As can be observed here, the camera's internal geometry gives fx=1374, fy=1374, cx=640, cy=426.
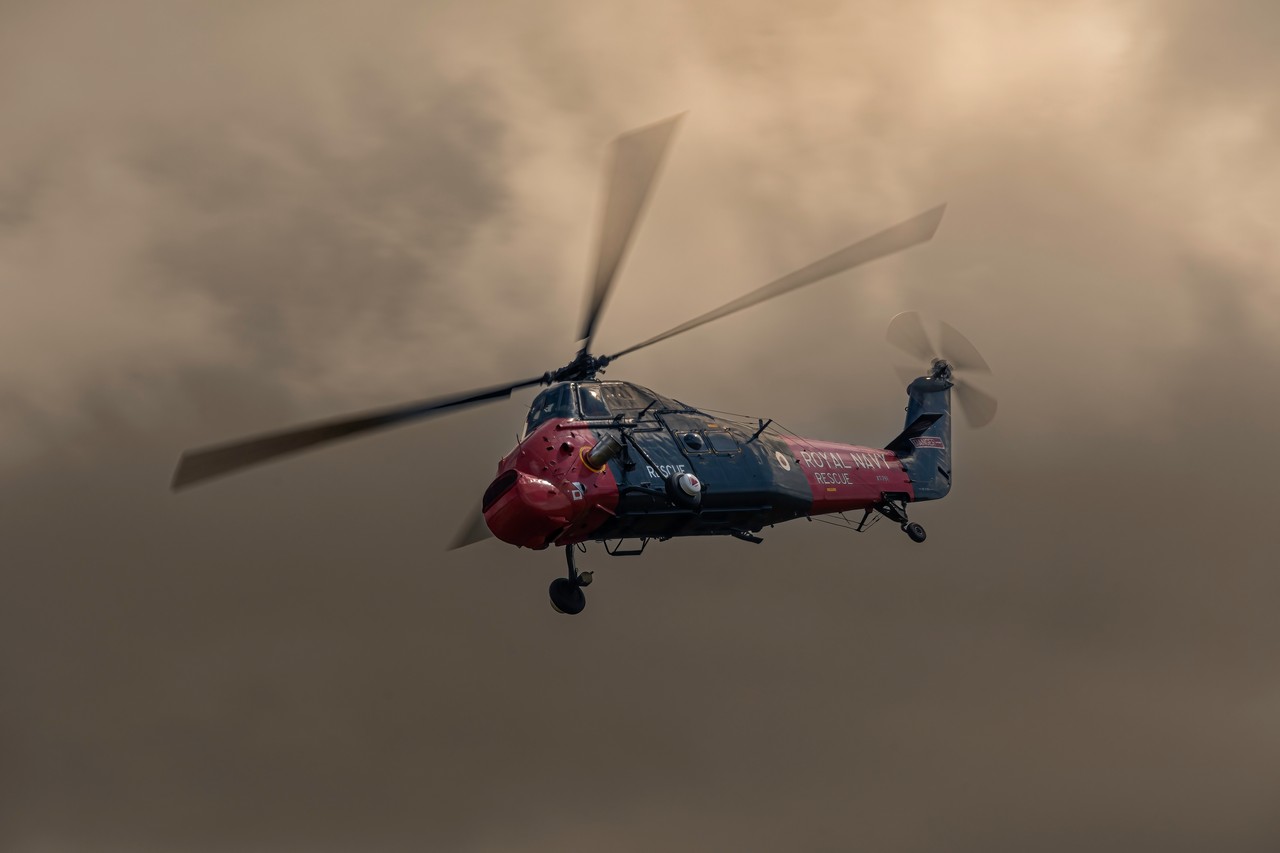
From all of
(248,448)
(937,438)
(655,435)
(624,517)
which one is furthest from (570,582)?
(937,438)

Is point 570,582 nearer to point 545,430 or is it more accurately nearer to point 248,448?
point 545,430

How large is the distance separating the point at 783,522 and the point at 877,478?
6.78 m

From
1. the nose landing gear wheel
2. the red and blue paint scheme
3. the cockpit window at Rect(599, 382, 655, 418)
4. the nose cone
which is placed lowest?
the nose landing gear wheel

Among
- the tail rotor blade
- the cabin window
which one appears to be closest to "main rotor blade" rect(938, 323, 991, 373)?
the tail rotor blade

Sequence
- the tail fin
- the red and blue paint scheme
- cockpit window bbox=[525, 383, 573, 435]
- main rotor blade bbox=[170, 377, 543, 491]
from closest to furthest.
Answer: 1. main rotor blade bbox=[170, 377, 543, 491]
2. the red and blue paint scheme
3. cockpit window bbox=[525, 383, 573, 435]
4. the tail fin

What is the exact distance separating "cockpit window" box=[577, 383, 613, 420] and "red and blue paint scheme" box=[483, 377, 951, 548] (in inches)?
1.7

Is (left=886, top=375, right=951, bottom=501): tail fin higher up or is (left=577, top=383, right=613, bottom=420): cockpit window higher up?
(left=886, top=375, right=951, bottom=501): tail fin

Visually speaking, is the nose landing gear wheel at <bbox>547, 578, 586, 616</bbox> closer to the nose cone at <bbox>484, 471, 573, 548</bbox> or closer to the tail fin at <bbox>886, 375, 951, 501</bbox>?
the nose cone at <bbox>484, 471, 573, 548</bbox>

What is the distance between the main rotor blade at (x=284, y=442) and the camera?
33625 millimetres

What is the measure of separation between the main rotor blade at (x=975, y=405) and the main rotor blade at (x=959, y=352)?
0.87 meters

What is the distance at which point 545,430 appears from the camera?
1670 inches

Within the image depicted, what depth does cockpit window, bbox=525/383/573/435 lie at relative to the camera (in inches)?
1726

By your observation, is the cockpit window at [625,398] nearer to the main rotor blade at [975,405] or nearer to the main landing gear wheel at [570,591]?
the main landing gear wheel at [570,591]

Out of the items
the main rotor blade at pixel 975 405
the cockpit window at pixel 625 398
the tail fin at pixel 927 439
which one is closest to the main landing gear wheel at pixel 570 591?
the cockpit window at pixel 625 398
